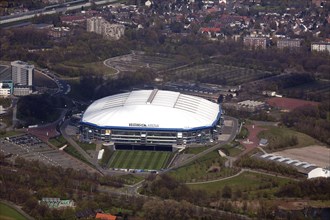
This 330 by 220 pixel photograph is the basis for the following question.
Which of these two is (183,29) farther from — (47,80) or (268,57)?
(47,80)

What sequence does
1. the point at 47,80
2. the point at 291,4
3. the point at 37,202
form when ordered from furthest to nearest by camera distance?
1. the point at 291,4
2. the point at 47,80
3. the point at 37,202

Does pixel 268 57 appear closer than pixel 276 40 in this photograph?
Yes

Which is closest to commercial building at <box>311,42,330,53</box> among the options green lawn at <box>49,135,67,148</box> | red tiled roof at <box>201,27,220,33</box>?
red tiled roof at <box>201,27,220,33</box>

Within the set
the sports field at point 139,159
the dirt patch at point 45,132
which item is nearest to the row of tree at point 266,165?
the sports field at point 139,159

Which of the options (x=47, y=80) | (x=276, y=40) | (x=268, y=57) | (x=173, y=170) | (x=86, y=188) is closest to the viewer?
(x=86, y=188)

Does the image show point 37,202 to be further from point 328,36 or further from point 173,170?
point 328,36

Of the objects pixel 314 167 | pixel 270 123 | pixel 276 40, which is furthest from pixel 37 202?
pixel 276 40

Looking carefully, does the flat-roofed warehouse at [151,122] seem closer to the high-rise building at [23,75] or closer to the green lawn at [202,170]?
the green lawn at [202,170]

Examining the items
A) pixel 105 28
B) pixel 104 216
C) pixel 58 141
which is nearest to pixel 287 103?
pixel 58 141
